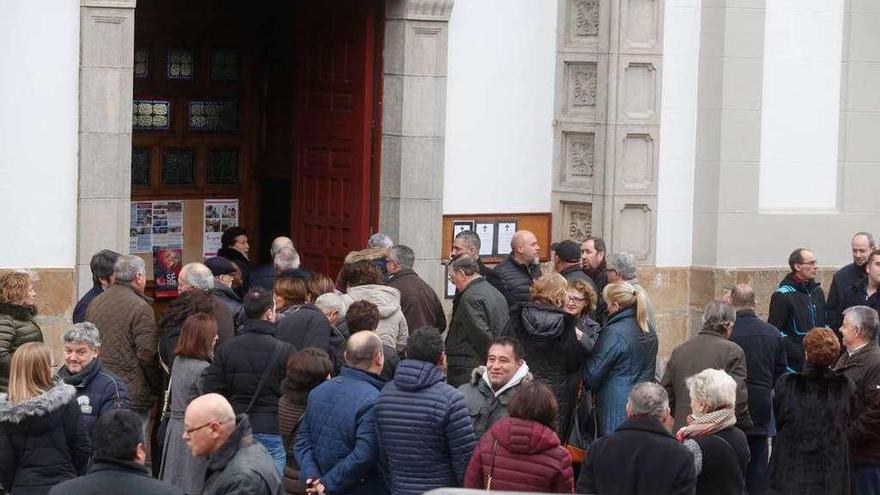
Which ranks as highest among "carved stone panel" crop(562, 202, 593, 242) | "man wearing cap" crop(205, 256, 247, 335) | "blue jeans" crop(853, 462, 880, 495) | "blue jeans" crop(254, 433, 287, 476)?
"carved stone panel" crop(562, 202, 593, 242)

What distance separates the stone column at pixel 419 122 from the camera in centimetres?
1514

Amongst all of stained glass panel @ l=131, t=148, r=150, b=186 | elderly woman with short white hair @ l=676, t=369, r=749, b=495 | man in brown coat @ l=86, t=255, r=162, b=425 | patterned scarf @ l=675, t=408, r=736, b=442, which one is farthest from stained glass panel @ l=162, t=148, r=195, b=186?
patterned scarf @ l=675, t=408, r=736, b=442

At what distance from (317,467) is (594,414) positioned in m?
2.69

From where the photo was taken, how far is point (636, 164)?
51.6 feet

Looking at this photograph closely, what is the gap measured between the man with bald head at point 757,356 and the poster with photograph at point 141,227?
689 centimetres

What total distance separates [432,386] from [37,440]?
2.05 m

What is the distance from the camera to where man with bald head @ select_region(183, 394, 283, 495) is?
24.4 feet

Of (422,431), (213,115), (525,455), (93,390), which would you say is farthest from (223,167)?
(525,455)

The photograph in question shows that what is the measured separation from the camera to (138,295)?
11.2 m

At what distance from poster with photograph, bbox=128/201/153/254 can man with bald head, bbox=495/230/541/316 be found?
4.98 metres

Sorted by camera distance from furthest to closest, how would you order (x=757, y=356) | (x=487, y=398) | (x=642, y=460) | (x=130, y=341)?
(x=757, y=356)
(x=130, y=341)
(x=487, y=398)
(x=642, y=460)

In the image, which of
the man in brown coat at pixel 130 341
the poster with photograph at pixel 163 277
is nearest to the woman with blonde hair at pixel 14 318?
the man in brown coat at pixel 130 341

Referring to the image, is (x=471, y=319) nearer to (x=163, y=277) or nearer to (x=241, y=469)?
(x=241, y=469)

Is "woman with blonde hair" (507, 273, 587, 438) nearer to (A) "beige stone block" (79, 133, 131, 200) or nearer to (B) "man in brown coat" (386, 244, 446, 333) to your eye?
(B) "man in brown coat" (386, 244, 446, 333)
